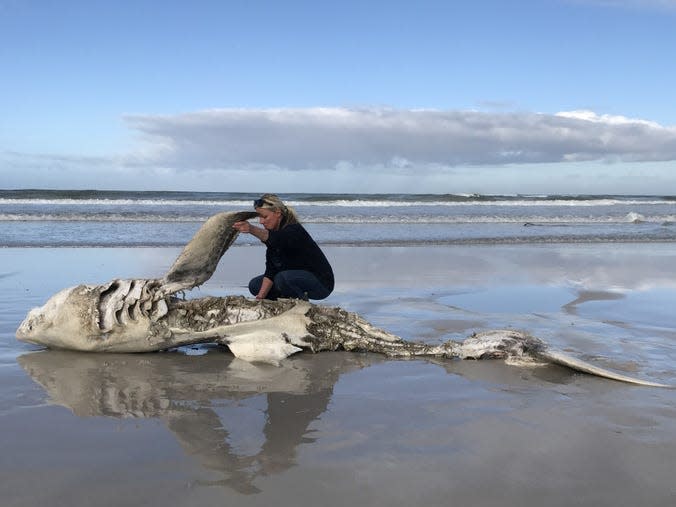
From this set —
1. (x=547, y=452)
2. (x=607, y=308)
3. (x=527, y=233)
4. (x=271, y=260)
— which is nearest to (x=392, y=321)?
(x=271, y=260)

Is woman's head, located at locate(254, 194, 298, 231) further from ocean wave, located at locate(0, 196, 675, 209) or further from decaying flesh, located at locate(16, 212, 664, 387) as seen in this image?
ocean wave, located at locate(0, 196, 675, 209)

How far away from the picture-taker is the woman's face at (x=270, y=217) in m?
5.60

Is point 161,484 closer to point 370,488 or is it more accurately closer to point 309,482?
point 309,482

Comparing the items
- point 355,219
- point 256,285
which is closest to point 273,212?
point 256,285

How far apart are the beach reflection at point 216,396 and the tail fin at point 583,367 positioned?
1259 mm

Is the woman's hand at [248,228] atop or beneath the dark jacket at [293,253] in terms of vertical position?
atop

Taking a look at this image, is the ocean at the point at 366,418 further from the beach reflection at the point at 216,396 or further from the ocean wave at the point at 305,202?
the ocean wave at the point at 305,202

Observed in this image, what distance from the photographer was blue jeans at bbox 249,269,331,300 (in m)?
5.85

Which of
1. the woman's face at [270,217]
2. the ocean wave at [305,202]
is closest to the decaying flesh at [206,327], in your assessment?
the woman's face at [270,217]

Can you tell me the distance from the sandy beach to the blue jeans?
2.71ft

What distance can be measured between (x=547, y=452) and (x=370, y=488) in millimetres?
965

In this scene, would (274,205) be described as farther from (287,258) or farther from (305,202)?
(305,202)

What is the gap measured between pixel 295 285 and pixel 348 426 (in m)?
2.50

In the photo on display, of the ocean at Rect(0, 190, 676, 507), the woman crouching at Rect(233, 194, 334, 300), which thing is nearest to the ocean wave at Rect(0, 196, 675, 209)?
the ocean at Rect(0, 190, 676, 507)
